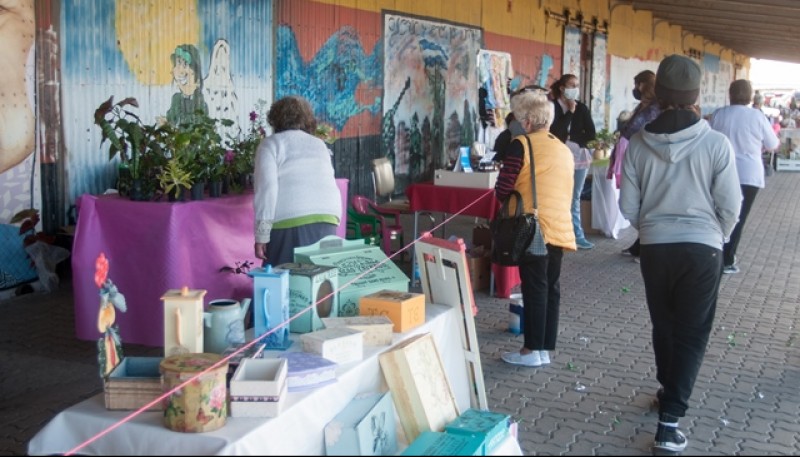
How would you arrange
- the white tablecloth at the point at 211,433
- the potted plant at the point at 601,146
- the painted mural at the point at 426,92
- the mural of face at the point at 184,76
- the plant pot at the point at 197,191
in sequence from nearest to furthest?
the white tablecloth at the point at 211,433
the plant pot at the point at 197,191
the mural of face at the point at 184,76
the potted plant at the point at 601,146
the painted mural at the point at 426,92

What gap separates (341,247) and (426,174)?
9117 mm

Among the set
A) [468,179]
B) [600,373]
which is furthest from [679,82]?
[468,179]

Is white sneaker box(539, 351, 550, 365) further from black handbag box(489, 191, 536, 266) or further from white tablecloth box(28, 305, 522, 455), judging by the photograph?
white tablecloth box(28, 305, 522, 455)

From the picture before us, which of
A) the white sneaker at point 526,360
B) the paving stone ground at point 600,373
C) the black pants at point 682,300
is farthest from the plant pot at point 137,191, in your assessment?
the black pants at point 682,300

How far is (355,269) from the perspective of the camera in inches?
134

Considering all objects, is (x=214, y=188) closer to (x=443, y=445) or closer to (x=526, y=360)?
(x=526, y=360)

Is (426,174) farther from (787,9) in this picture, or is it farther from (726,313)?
(787,9)

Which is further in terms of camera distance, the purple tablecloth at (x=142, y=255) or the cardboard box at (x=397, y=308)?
the purple tablecloth at (x=142, y=255)

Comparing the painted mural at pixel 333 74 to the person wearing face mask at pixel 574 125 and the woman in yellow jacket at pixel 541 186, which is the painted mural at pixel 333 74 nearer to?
the person wearing face mask at pixel 574 125

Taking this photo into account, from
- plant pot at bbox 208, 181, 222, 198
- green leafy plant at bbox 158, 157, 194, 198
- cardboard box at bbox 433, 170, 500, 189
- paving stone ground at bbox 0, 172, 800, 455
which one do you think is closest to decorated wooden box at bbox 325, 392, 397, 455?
paving stone ground at bbox 0, 172, 800, 455

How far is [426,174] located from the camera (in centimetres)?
1261

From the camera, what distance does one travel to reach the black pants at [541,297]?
4609 mm

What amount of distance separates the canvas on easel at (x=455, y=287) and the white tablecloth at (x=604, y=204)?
240 inches

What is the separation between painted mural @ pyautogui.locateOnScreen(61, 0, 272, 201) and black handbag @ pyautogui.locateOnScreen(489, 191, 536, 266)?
2.74 meters
